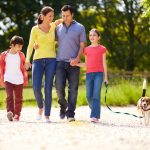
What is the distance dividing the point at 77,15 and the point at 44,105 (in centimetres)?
2565

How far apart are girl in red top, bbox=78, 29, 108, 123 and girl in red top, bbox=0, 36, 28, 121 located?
1216 millimetres

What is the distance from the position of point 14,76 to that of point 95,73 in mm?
1482

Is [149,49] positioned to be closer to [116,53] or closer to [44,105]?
[116,53]

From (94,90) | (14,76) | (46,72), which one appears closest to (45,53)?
(46,72)

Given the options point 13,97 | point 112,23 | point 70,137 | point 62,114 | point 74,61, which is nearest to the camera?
point 70,137

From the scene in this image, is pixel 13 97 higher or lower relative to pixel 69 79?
lower

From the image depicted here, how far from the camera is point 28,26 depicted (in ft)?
121

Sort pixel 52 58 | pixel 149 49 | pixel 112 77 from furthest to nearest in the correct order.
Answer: pixel 149 49, pixel 112 77, pixel 52 58

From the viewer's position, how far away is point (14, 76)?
11.2 meters

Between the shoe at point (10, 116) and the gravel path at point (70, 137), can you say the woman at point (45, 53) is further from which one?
the gravel path at point (70, 137)

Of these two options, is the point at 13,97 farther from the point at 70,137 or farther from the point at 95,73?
the point at 70,137

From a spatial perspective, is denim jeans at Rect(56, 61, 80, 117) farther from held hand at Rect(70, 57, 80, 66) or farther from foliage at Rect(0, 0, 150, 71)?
foliage at Rect(0, 0, 150, 71)

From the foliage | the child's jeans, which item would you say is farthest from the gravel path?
the foliage

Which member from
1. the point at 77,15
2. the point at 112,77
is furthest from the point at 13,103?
the point at 77,15
